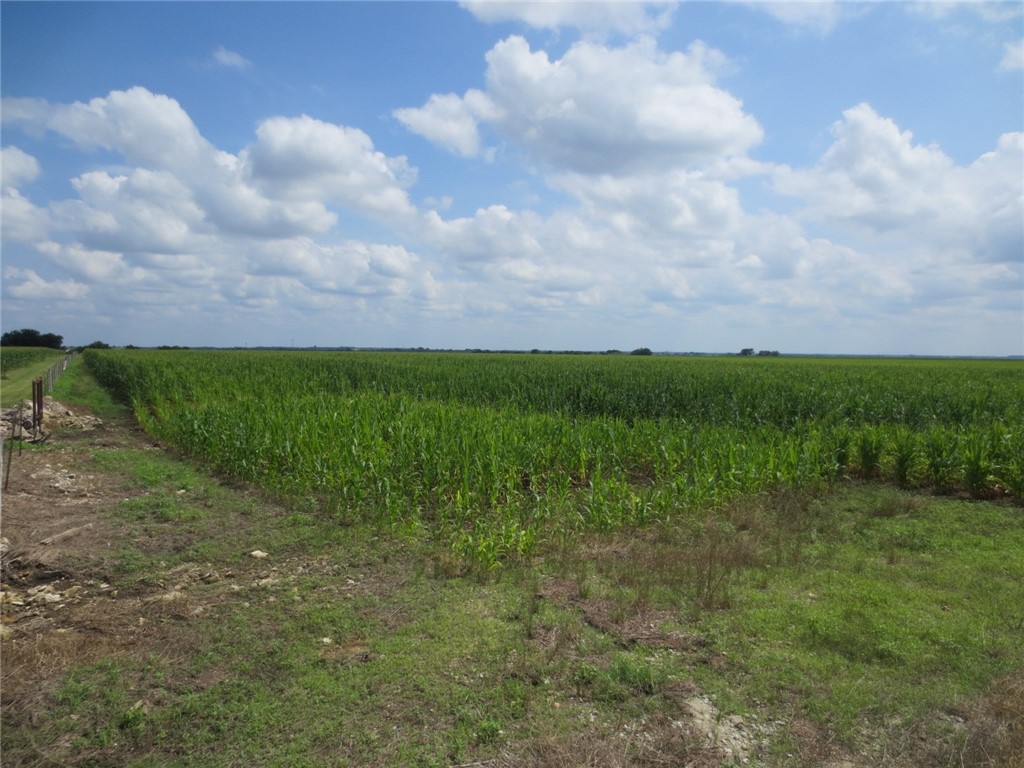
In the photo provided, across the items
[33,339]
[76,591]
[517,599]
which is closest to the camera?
[517,599]

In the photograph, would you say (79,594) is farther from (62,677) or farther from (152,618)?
(62,677)

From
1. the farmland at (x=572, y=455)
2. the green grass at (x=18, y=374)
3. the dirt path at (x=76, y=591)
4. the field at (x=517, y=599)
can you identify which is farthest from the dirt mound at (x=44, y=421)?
the green grass at (x=18, y=374)

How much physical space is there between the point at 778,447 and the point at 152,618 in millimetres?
9324

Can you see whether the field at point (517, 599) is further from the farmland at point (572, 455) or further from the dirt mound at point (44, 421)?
the dirt mound at point (44, 421)

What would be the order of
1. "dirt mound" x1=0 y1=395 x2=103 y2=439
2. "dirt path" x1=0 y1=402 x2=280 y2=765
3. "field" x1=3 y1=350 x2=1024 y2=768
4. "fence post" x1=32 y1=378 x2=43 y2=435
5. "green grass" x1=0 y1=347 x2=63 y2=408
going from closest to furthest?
"field" x1=3 y1=350 x2=1024 y2=768 < "dirt path" x1=0 y1=402 x2=280 y2=765 < "fence post" x1=32 y1=378 x2=43 y2=435 < "dirt mound" x1=0 y1=395 x2=103 y2=439 < "green grass" x1=0 y1=347 x2=63 y2=408

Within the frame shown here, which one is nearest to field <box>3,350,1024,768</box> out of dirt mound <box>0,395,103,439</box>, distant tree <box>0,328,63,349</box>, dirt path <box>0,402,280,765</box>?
dirt path <box>0,402,280,765</box>

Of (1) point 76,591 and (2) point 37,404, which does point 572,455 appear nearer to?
(1) point 76,591

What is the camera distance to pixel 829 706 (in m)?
3.71

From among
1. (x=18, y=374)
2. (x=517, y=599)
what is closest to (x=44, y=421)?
(x=517, y=599)

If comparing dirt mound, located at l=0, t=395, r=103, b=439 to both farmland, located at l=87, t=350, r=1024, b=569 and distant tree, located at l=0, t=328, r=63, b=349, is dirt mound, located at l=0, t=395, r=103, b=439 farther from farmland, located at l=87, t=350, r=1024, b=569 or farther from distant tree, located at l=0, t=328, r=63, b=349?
distant tree, located at l=0, t=328, r=63, b=349

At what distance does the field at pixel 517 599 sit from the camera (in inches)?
135

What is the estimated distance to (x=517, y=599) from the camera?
17.3 ft

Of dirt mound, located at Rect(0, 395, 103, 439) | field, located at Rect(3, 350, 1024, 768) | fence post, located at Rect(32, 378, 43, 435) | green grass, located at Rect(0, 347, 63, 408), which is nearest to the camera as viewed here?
field, located at Rect(3, 350, 1024, 768)

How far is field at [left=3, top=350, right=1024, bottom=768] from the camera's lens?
3441mm
